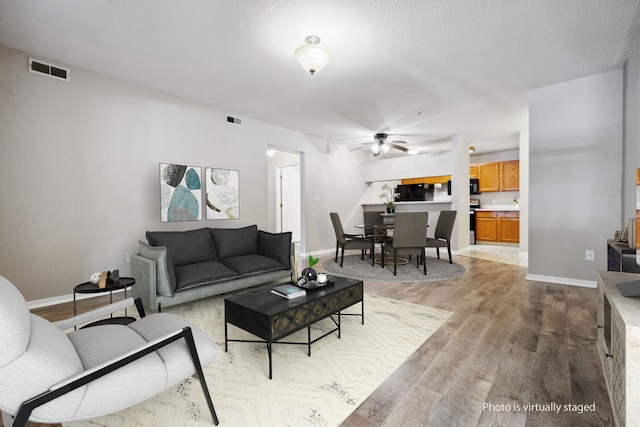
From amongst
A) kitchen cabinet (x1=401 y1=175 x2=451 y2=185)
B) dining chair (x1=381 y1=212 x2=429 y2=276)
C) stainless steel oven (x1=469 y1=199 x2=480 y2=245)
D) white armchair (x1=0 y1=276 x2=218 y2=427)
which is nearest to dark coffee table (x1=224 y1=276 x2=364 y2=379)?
white armchair (x1=0 y1=276 x2=218 y2=427)

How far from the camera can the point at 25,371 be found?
1.00 m

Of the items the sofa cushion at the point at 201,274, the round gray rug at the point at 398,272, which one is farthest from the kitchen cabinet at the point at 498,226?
the sofa cushion at the point at 201,274

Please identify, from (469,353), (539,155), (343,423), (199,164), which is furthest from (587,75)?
(199,164)

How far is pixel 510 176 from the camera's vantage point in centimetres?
739

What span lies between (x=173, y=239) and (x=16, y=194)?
Answer: 5.05 ft

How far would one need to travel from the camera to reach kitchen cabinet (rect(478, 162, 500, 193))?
7597mm

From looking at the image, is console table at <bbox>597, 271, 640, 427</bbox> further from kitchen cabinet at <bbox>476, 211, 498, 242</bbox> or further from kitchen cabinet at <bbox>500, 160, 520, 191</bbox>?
kitchen cabinet at <bbox>500, 160, 520, 191</bbox>

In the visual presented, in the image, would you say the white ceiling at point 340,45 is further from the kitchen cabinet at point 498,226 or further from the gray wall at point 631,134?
the kitchen cabinet at point 498,226

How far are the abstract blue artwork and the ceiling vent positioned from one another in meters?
1.32

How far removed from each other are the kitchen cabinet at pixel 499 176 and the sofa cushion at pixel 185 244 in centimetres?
722

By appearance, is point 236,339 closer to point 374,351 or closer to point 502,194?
point 374,351

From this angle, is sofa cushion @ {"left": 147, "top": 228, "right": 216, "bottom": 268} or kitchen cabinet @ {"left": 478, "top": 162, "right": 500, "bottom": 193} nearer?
sofa cushion @ {"left": 147, "top": 228, "right": 216, "bottom": 268}

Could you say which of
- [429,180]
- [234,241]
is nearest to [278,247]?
[234,241]

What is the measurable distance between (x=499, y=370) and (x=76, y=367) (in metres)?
2.27
